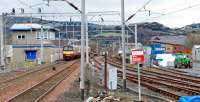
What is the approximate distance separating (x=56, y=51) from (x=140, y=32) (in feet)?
61.2

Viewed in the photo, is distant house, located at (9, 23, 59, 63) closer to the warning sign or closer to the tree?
the tree

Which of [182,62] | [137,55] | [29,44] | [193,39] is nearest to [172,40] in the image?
[193,39]

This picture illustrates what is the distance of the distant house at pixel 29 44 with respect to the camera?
77562 mm

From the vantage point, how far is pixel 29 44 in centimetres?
7931

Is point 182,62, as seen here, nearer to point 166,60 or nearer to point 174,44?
point 166,60

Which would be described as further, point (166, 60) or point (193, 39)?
point (193, 39)

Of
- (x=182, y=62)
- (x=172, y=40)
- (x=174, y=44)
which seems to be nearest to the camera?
(x=182, y=62)

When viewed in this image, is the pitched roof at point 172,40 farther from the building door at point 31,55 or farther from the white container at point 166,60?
the white container at point 166,60

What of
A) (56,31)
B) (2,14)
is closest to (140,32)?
(56,31)

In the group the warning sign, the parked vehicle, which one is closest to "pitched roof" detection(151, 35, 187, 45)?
the parked vehicle

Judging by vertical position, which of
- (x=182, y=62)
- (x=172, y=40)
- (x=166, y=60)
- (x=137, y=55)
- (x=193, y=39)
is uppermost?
(x=193, y=39)

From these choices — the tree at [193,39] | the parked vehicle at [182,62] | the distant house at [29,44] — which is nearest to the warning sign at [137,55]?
the parked vehicle at [182,62]

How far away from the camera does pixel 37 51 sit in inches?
3108

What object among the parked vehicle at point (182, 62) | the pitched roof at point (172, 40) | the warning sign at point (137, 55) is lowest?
the parked vehicle at point (182, 62)
